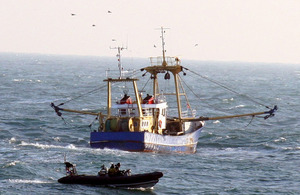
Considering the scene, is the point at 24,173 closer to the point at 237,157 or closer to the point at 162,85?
the point at 237,157

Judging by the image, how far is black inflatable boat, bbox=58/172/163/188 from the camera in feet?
130

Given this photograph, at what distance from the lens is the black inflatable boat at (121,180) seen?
3959cm

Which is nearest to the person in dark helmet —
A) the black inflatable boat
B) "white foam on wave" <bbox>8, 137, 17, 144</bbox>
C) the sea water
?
the black inflatable boat

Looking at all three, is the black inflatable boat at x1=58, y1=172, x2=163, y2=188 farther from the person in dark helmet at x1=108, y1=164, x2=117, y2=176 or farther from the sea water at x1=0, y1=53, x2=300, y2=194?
the sea water at x1=0, y1=53, x2=300, y2=194

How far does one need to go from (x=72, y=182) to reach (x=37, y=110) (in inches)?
1933

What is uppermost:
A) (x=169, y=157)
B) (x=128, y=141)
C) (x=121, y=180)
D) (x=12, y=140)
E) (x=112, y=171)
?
(x=112, y=171)

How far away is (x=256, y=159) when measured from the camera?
179 ft

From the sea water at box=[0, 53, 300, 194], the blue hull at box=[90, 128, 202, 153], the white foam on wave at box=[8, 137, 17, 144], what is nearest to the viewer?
the sea water at box=[0, 53, 300, 194]

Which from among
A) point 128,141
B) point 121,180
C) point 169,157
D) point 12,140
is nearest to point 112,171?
point 121,180

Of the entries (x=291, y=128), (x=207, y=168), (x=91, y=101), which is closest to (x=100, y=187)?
(x=207, y=168)

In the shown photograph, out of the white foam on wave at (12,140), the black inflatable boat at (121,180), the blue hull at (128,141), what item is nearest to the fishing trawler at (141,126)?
the blue hull at (128,141)

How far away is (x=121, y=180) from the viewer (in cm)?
3991

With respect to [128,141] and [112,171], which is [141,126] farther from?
[112,171]

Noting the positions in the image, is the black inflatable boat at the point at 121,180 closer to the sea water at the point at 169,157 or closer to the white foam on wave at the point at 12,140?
the sea water at the point at 169,157
